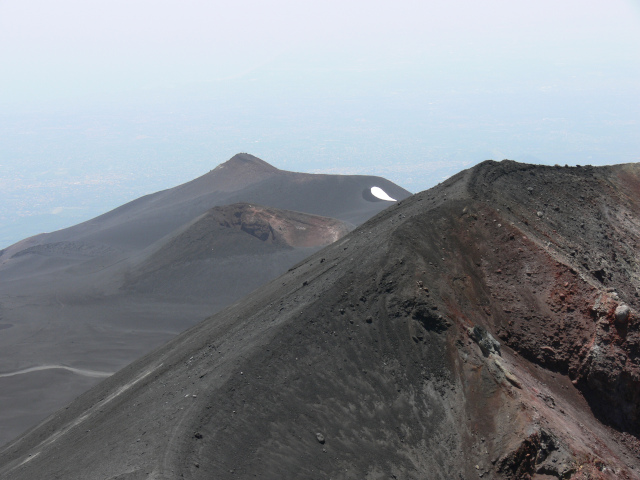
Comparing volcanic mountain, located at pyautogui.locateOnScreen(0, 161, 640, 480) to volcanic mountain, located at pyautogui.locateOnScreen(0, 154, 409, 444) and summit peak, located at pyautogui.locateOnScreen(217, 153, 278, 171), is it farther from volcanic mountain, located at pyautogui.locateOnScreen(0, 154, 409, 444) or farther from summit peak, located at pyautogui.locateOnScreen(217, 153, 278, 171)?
summit peak, located at pyautogui.locateOnScreen(217, 153, 278, 171)

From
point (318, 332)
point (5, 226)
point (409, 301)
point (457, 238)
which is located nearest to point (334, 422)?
point (318, 332)

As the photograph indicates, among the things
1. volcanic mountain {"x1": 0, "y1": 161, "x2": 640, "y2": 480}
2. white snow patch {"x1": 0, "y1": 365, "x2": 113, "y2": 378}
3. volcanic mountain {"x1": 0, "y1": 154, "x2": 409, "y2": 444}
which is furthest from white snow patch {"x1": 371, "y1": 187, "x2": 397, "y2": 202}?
volcanic mountain {"x1": 0, "y1": 161, "x2": 640, "y2": 480}

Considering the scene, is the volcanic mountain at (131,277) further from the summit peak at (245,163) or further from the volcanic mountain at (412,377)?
the volcanic mountain at (412,377)

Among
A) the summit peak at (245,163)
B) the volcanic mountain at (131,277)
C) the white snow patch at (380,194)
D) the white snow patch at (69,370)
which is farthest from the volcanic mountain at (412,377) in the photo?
the summit peak at (245,163)

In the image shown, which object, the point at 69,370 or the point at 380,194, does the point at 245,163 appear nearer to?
the point at 380,194

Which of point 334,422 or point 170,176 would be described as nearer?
point 334,422

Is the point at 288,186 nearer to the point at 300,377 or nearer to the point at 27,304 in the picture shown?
the point at 27,304
